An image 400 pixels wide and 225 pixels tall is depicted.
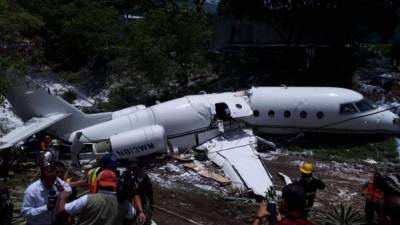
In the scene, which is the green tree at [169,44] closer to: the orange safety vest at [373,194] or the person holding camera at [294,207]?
the orange safety vest at [373,194]

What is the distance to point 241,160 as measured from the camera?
1603cm

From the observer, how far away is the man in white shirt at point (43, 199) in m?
6.33

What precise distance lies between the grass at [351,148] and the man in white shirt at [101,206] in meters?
13.2

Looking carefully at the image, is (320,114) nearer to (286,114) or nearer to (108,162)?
(286,114)

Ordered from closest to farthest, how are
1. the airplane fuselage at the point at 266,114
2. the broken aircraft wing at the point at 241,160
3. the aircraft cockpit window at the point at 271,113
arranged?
1. the broken aircraft wing at the point at 241,160
2. the airplane fuselage at the point at 266,114
3. the aircraft cockpit window at the point at 271,113

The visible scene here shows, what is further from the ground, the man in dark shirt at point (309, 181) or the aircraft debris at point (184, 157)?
the man in dark shirt at point (309, 181)

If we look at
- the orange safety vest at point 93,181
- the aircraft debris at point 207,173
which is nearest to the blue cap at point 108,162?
the orange safety vest at point 93,181

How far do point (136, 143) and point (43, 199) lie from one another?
981 centimetres

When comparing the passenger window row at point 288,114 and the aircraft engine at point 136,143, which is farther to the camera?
the passenger window row at point 288,114

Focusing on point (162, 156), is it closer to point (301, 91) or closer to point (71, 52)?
point (301, 91)

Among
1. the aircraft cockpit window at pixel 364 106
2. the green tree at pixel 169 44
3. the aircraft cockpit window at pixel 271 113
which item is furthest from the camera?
the green tree at pixel 169 44

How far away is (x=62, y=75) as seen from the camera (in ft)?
105

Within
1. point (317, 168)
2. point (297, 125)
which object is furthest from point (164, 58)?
point (317, 168)

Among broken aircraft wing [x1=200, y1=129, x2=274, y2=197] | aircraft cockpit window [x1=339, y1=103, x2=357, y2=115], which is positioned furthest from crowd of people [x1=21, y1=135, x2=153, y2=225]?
aircraft cockpit window [x1=339, y1=103, x2=357, y2=115]
